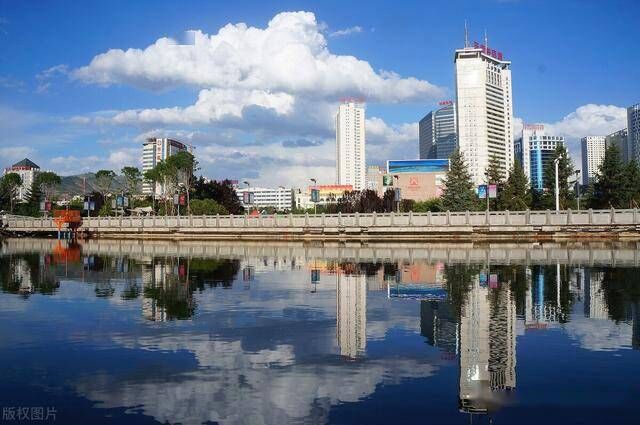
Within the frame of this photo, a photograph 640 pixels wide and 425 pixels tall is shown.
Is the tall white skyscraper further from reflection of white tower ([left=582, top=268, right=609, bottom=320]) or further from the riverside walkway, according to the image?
reflection of white tower ([left=582, top=268, right=609, bottom=320])

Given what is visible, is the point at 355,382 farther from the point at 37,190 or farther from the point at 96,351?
the point at 37,190

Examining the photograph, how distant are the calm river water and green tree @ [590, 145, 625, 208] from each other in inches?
2050

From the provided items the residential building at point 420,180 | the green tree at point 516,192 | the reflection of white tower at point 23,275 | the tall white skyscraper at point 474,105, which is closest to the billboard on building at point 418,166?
the residential building at point 420,180

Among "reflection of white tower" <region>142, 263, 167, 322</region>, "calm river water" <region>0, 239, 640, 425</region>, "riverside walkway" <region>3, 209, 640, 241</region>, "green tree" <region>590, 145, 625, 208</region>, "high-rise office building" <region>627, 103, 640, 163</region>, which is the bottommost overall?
"calm river water" <region>0, 239, 640, 425</region>

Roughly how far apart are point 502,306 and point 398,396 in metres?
9.05

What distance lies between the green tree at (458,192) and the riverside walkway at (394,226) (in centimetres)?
2196

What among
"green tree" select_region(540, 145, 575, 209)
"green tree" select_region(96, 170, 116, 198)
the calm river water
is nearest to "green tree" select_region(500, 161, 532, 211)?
"green tree" select_region(540, 145, 575, 209)

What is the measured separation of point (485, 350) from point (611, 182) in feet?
222

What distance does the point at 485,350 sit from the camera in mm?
11617

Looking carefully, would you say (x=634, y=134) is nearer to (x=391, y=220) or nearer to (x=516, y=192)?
(x=516, y=192)

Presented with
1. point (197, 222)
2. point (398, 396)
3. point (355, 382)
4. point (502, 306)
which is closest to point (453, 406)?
point (398, 396)

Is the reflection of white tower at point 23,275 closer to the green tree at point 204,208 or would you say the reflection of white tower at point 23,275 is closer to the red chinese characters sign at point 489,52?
the green tree at point 204,208

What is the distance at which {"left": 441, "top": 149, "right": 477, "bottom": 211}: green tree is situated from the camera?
79812 millimetres

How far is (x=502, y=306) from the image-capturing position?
16844mm
